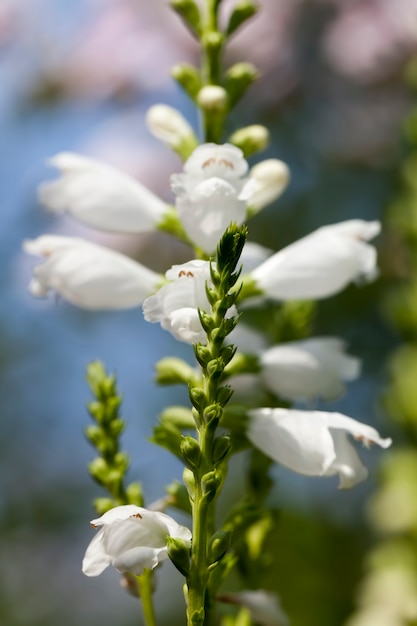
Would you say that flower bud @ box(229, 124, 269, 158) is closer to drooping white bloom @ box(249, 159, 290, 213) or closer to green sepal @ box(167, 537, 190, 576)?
drooping white bloom @ box(249, 159, 290, 213)

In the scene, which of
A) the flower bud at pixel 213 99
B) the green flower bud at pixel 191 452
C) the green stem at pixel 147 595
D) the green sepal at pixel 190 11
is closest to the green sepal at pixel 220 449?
the green flower bud at pixel 191 452

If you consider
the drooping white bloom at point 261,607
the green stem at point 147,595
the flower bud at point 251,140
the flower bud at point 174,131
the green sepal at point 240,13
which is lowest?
the drooping white bloom at point 261,607

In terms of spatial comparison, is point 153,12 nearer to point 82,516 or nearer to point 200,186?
point 82,516

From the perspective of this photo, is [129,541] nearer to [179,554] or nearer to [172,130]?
[179,554]

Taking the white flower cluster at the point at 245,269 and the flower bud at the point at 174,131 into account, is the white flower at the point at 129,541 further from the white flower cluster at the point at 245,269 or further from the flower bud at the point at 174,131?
the flower bud at the point at 174,131

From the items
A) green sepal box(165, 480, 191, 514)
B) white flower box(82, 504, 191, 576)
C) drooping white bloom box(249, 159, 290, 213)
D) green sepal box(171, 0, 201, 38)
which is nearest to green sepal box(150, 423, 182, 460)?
green sepal box(165, 480, 191, 514)

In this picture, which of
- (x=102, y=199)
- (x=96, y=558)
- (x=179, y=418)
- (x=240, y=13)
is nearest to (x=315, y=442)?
(x=179, y=418)
